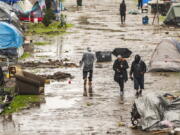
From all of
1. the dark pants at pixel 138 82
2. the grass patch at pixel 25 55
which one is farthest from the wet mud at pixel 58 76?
the grass patch at pixel 25 55

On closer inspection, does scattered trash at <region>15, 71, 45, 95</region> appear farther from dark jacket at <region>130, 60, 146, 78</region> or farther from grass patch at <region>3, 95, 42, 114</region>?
dark jacket at <region>130, 60, 146, 78</region>

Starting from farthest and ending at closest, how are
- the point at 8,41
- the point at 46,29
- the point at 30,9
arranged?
the point at 30,9
the point at 46,29
the point at 8,41

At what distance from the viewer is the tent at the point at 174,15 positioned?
47438mm

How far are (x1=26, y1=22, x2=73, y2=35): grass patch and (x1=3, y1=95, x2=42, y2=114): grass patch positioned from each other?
68.5 ft

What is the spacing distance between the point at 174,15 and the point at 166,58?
795 inches

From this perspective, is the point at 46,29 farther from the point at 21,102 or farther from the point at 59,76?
the point at 21,102

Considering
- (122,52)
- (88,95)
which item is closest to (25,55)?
(122,52)

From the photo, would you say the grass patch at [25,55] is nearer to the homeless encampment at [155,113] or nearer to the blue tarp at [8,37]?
the blue tarp at [8,37]

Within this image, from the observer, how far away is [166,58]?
27797 millimetres

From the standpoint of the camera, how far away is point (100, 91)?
2372 cm

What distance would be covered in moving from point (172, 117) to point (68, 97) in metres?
5.99

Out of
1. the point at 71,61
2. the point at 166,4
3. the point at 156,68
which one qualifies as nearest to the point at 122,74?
the point at 156,68

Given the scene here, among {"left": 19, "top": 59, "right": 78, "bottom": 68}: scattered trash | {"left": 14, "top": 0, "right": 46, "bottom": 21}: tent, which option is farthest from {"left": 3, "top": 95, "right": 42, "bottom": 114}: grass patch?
{"left": 14, "top": 0, "right": 46, "bottom": 21}: tent

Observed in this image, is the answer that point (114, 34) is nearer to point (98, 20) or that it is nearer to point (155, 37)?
point (155, 37)
